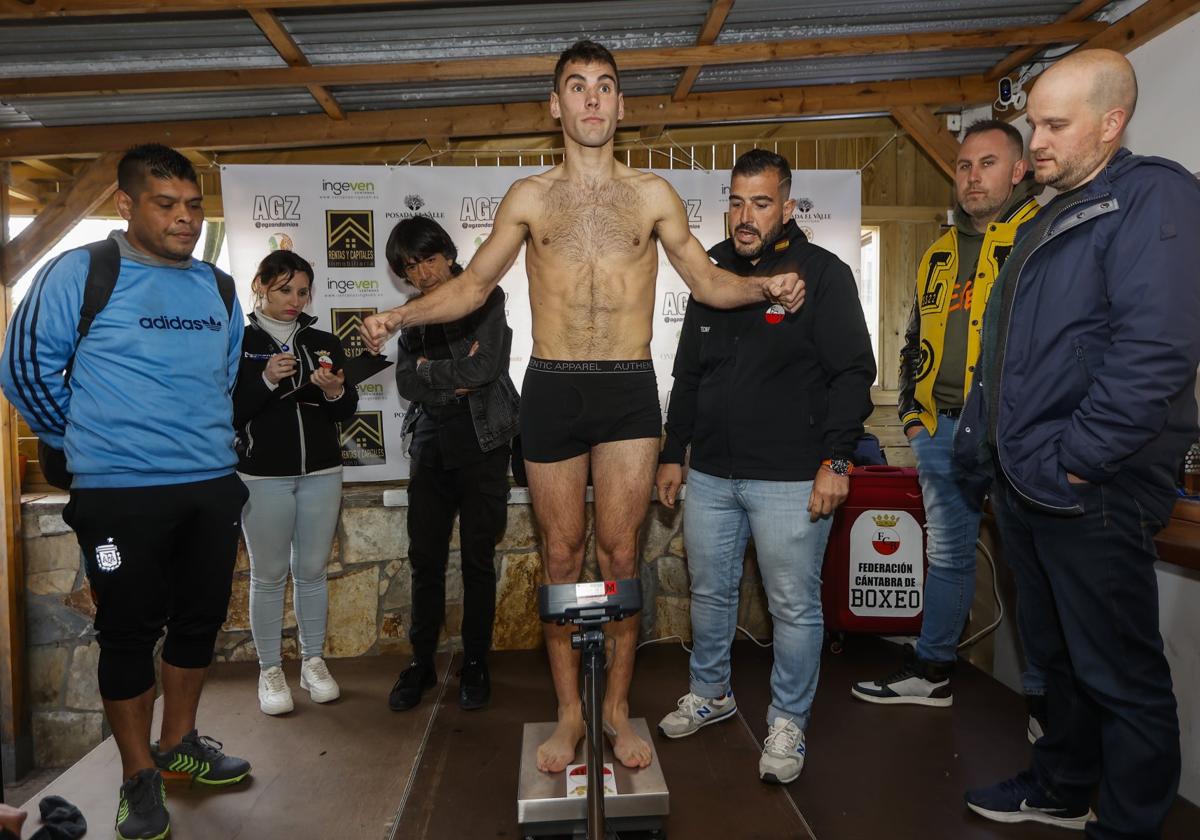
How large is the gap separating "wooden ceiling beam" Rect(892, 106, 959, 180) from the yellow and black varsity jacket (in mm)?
1908

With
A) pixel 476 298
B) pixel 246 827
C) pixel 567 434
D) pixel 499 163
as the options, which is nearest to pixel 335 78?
pixel 499 163

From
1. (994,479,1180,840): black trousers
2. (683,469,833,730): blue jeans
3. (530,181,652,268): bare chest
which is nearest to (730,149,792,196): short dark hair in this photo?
(530,181,652,268): bare chest

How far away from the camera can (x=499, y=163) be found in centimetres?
504

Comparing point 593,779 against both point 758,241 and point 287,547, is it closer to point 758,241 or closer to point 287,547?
point 758,241

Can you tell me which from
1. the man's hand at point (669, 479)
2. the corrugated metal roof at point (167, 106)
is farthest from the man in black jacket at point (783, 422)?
the corrugated metal roof at point (167, 106)

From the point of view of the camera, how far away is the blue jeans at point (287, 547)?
3131 mm

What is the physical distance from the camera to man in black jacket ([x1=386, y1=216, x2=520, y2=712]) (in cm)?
305

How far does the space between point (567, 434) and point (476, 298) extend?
46 cm

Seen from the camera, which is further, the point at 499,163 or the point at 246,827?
the point at 499,163

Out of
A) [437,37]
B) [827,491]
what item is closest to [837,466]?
[827,491]

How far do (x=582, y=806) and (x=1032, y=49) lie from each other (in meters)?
4.08

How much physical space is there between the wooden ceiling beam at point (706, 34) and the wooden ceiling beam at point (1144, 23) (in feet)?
4.89

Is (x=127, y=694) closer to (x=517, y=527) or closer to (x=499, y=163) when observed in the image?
(x=517, y=527)

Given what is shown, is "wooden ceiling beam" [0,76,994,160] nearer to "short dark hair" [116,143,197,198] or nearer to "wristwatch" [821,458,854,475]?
"short dark hair" [116,143,197,198]
